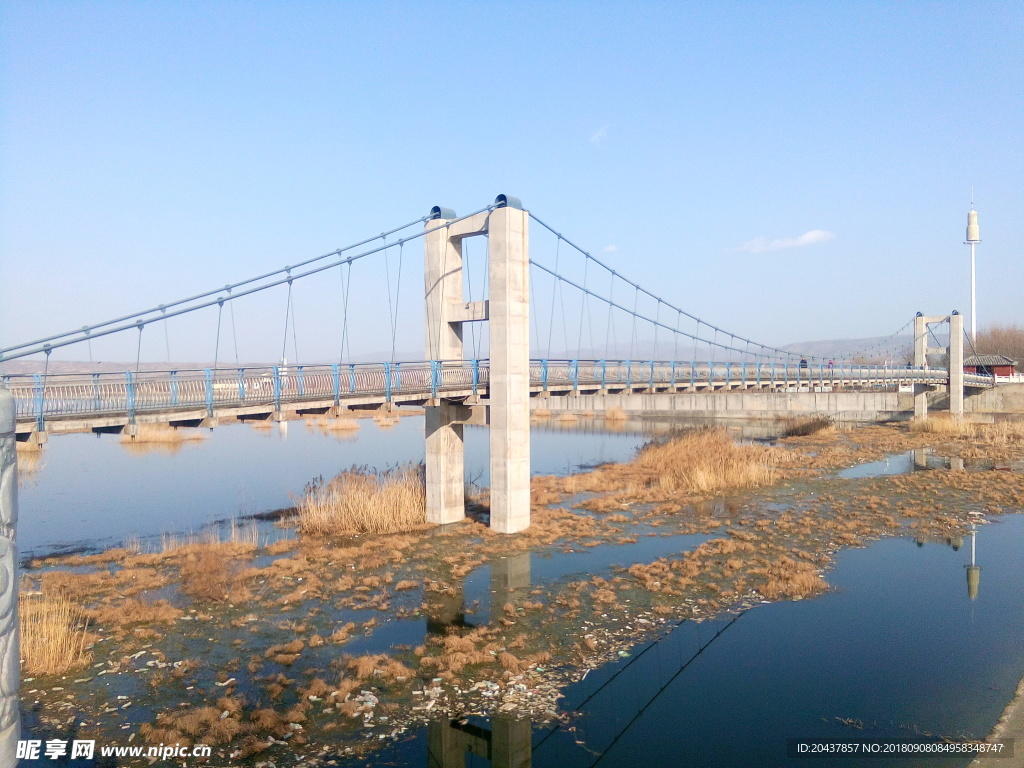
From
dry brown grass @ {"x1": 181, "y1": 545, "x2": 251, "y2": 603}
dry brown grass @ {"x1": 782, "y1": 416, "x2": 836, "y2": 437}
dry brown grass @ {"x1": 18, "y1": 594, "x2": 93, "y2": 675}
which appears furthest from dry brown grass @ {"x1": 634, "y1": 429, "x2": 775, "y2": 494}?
dry brown grass @ {"x1": 18, "y1": 594, "x2": 93, "y2": 675}

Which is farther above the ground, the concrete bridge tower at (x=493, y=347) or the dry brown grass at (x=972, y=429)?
the concrete bridge tower at (x=493, y=347)

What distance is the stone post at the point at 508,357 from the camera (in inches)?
592

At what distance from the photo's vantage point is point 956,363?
42688 mm

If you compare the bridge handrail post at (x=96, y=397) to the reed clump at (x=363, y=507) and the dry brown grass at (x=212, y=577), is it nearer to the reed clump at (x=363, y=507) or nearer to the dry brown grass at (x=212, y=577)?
the dry brown grass at (x=212, y=577)

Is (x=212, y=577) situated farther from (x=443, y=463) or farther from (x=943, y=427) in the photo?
(x=943, y=427)

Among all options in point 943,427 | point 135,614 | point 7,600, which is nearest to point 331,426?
point 135,614

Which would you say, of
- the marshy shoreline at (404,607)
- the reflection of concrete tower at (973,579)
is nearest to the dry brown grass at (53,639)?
the marshy shoreline at (404,607)

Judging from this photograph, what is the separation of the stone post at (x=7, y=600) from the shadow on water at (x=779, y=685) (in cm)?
443

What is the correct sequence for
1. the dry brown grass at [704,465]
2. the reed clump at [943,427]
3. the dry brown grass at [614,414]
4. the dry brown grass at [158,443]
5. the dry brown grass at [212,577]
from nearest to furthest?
the dry brown grass at [212,577]
the dry brown grass at [704,465]
the dry brown grass at [158,443]
the reed clump at [943,427]
the dry brown grass at [614,414]

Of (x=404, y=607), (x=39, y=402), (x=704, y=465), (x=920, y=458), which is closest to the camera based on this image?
(x=39, y=402)

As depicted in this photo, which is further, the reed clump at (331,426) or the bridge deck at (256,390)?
the reed clump at (331,426)

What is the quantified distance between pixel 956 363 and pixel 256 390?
43.7m

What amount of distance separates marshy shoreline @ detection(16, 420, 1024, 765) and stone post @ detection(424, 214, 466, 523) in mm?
743

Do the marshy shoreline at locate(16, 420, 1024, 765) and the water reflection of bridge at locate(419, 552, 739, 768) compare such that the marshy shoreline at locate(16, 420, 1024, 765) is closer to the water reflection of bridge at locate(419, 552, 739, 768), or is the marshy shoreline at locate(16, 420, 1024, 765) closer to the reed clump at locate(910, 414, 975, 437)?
the water reflection of bridge at locate(419, 552, 739, 768)
